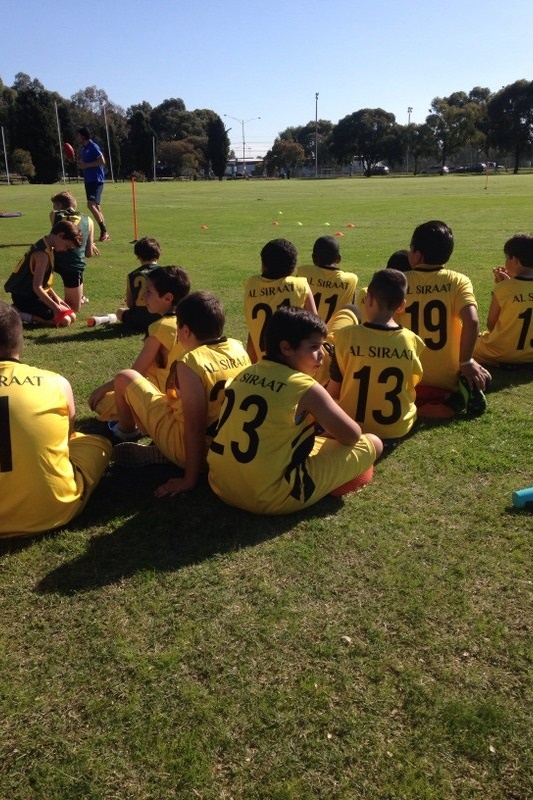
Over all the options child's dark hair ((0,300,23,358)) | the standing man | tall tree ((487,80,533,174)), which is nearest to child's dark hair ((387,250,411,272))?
child's dark hair ((0,300,23,358))

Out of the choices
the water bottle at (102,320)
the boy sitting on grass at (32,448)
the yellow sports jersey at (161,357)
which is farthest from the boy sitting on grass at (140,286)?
the boy sitting on grass at (32,448)

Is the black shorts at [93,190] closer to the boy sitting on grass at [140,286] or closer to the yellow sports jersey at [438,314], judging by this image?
the boy sitting on grass at [140,286]

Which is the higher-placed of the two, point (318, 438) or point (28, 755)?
point (318, 438)

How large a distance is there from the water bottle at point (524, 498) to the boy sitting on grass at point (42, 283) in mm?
6542

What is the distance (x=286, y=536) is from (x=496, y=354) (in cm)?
395

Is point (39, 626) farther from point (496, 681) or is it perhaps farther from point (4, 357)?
point (496, 681)

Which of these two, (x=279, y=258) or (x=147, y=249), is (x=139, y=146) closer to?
(x=147, y=249)

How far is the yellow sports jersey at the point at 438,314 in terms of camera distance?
550 cm

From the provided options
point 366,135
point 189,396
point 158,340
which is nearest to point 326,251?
point 158,340

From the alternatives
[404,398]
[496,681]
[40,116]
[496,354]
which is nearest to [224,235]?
[496,354]

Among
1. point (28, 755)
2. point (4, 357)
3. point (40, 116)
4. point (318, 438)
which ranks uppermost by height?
point (40, 116)

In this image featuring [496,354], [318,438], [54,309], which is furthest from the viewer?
[54,309]

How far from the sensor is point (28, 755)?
233cm

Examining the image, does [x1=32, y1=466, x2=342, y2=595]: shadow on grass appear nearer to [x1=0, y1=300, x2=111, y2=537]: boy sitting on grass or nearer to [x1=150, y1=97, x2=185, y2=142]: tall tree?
[x1=0, y1=300, x2=111, y2=537]: boy sitting on grass
